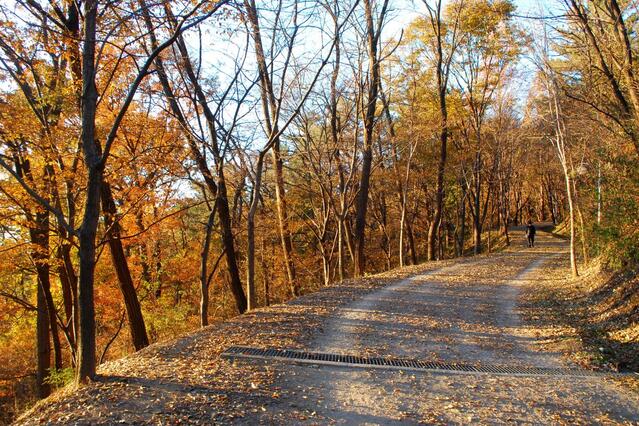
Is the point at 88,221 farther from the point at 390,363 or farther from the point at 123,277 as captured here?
the point at 123,277

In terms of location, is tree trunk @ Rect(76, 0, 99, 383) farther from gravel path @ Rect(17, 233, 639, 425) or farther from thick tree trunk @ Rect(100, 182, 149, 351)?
thick tree trunk @ Rect(100, 182, 149, 351)

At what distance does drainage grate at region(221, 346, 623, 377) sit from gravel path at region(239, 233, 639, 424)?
210mm

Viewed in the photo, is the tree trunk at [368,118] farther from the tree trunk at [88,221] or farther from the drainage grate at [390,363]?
the tree trunk at [88,221]

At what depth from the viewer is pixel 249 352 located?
628 centimetres

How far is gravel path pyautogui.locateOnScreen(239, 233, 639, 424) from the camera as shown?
4484 millimetres

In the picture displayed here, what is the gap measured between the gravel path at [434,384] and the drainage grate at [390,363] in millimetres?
210

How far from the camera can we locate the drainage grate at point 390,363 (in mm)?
5938

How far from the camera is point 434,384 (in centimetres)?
538

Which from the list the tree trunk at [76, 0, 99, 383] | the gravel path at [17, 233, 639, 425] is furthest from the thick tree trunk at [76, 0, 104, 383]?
the gravel path at [17, 233, 639, 425]

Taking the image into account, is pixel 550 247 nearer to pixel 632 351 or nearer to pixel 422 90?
pixel 422 90

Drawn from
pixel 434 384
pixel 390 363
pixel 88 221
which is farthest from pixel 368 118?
pixel 88 221

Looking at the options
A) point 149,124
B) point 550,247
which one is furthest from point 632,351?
point 550,247

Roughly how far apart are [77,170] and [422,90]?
17.9m

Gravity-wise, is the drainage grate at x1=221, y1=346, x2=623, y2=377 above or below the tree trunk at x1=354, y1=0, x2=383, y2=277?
below
